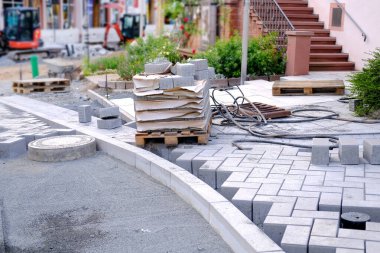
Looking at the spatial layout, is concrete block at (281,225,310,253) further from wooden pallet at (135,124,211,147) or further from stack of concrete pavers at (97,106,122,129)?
stack of concrete pavers at (97,106,122,129)

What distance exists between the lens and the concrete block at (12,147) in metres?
8.69

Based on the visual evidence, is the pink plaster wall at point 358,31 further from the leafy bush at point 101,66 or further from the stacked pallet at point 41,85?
the stacked pallet at point 41,85

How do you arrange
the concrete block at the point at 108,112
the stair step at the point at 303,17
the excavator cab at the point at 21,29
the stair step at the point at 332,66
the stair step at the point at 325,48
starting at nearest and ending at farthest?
the concrete block at the point at 108,112, the stair step at the point at 332,66, the stair step at the point at 325,48, the stair step at the point at 303,17, the excavator cab at the point at 21,29

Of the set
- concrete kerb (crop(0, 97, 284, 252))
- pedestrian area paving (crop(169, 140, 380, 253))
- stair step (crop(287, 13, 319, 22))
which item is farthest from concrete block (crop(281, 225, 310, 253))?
stair step (crop(287, 13, 319, 22))

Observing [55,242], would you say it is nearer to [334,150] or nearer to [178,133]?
[178,133]

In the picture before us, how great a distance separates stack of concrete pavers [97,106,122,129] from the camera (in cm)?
959

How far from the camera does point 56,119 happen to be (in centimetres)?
1083

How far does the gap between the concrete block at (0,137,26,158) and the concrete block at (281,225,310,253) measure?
521 centimetres

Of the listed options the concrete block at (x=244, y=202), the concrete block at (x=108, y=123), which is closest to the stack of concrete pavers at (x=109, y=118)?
the concrete block at (x=108, y=123)

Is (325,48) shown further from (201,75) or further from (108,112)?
(108,112)

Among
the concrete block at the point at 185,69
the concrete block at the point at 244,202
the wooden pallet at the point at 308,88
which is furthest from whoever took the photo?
the wooden pallet at the point at 308,88

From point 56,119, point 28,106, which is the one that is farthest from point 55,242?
point 28,106

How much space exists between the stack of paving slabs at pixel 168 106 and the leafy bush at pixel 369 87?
287 centimetres

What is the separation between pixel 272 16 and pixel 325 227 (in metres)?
12.9
